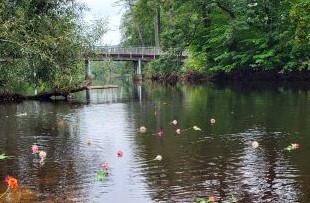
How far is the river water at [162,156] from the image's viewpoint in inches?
412

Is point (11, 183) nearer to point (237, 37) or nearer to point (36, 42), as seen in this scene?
point (36, 42)

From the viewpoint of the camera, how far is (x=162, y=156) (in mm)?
14242

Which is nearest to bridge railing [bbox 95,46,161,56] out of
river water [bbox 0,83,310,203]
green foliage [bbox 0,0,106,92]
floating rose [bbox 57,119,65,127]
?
river water [bbox 0,83,310,203]

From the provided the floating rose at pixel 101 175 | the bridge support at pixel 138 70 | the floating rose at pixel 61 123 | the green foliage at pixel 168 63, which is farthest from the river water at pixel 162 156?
the bridge support at pixel 138 70

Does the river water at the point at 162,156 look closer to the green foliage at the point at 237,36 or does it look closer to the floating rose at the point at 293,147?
the floating rose at the point at 293,147

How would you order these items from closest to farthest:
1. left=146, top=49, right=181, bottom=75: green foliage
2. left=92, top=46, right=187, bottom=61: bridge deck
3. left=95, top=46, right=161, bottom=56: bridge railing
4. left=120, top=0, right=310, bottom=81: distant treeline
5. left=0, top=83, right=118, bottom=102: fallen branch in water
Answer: left=0, top=83, right=118, bottom=102: fallen branch in water → left=120, top=0, right=310, bottom=81: distant treeline → left=146, top=49, right=181, bottom=75: green foliage → left=95, top=46, right=161, bottom=56: bridge railing → left=92, top=46, right=187, bottom=61: bridge deck

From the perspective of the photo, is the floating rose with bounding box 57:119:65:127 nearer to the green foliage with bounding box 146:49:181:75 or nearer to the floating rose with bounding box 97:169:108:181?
the floating rose with bounding box 97:169:108:181

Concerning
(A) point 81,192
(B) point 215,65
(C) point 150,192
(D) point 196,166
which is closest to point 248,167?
(D) point 196,166

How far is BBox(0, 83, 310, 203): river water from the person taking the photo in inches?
412

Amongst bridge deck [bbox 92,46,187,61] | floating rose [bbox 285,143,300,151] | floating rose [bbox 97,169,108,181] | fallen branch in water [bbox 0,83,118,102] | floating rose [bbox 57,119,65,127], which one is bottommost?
floating rose [bbox 97,169,108,181]

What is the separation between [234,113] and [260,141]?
792 cm

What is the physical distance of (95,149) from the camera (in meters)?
15.8

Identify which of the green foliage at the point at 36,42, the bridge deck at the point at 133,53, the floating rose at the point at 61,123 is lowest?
the floating rose at the point at 61,123

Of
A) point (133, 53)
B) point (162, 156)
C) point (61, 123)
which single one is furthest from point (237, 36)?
point (162, 156)
